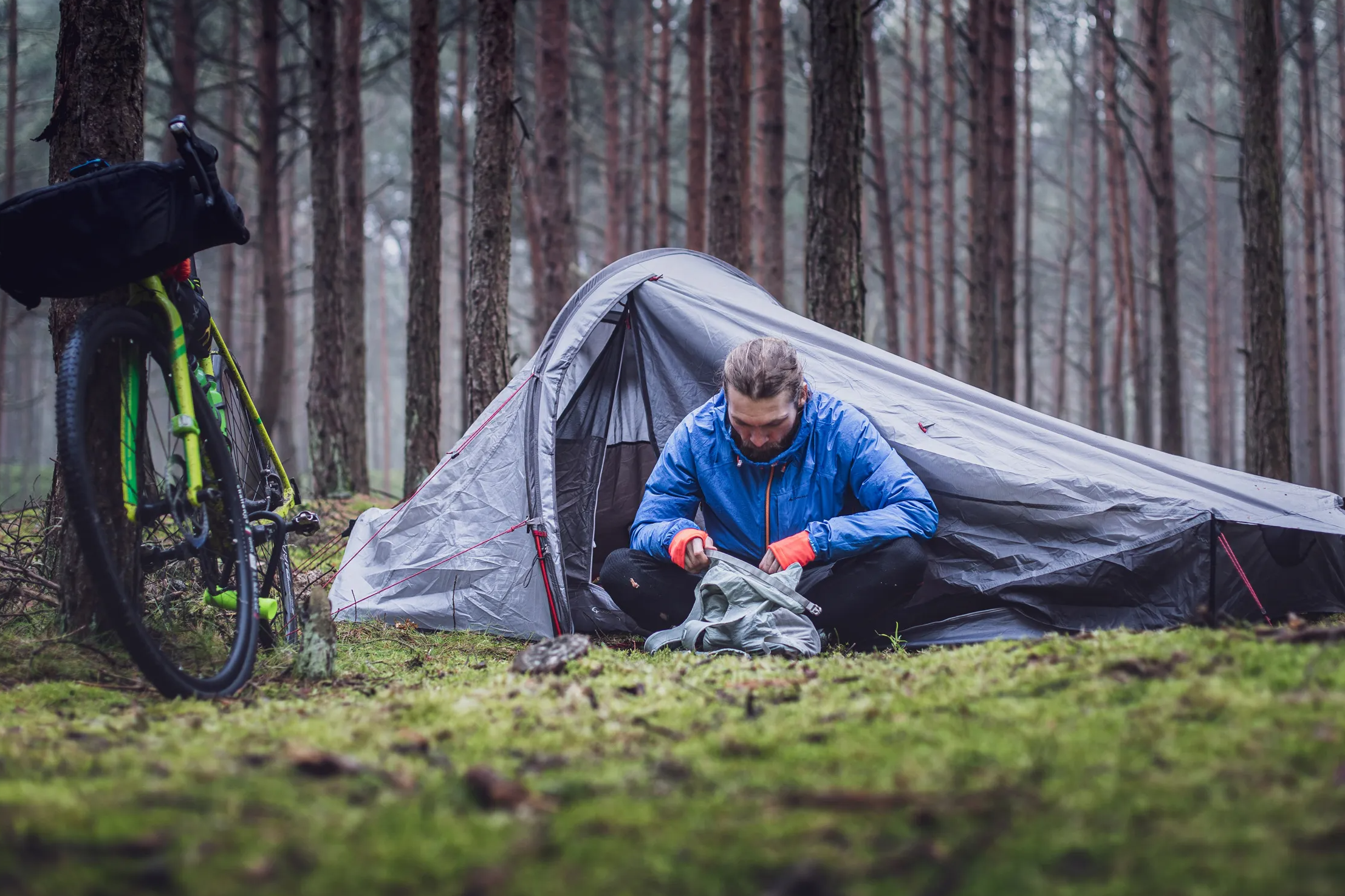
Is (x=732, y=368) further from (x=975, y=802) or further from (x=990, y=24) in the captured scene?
(x=990, y=24)

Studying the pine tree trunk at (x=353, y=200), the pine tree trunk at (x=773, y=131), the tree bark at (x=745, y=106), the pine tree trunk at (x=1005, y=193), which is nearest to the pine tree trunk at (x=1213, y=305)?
the pine tree trunk at (x=1005, y=193)

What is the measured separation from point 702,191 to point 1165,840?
31.8 ft

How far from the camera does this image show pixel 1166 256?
9.92m

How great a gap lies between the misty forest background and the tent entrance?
167cm

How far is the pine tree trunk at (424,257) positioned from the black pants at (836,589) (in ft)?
13.1

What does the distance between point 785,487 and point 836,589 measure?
1.45ft

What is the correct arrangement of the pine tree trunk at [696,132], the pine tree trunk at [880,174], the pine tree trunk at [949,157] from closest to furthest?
the pine tree trunk at [696,132] < the pine tree trunk at [880,174] < the pine tree trunk at [949,157]

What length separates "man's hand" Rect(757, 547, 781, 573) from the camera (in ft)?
11.4

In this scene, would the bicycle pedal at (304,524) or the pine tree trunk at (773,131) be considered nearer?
the bicycle pedal at (304,524)

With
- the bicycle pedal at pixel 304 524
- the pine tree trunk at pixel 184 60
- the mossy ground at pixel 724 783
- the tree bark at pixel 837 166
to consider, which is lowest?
the mossy ground at pixel 724 783

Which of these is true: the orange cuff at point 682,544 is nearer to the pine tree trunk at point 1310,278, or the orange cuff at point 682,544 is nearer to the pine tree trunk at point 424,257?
the pine tree trunk at point 424,257

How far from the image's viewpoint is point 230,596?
2.80 metres

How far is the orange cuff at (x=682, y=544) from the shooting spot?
3541 millimetres

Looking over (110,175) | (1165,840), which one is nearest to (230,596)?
(110,175)
